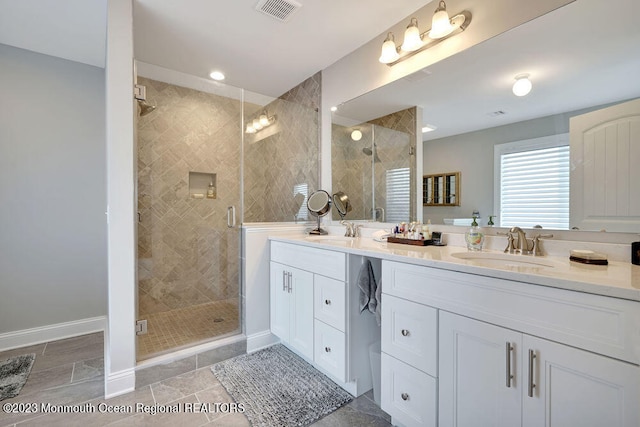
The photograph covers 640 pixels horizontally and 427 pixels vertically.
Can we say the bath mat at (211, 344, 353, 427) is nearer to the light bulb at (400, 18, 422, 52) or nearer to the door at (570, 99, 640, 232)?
the door at (570, 99, 640, 232)

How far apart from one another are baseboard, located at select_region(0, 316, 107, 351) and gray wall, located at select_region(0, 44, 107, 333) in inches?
1.6

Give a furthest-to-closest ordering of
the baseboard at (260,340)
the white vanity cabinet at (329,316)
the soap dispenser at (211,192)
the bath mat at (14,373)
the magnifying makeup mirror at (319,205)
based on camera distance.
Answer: the soap dispenser at (211,192) → the magnifying makeup mirror at (319,205) → the baseboard at (260,340) → the bath mat at (14,373) → the white vanity cabinet at (329,316)

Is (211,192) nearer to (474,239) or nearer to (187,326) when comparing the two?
(187,326)

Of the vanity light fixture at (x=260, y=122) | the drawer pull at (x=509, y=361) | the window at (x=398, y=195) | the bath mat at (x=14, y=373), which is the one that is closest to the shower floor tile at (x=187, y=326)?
the bath mat at (x=14, y=373)

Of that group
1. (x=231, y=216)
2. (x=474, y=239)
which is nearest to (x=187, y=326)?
(x=231, y=216)

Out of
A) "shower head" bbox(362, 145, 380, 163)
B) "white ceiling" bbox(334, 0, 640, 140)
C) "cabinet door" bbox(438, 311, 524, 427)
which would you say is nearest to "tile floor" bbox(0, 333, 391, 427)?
"cabinet door" bbox(438, 311, 524, 427)

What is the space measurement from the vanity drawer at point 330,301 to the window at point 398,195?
713 millimetres

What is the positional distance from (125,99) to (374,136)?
167 centimetres

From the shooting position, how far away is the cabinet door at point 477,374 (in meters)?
0.95

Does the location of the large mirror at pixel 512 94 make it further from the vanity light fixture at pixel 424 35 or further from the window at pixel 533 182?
the vanity light fixture at pixel 424 35

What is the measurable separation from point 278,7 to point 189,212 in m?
1.75

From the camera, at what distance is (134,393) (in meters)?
1.69

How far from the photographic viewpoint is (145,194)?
2.15 m

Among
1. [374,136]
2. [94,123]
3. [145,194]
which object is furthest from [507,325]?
[94,123]
